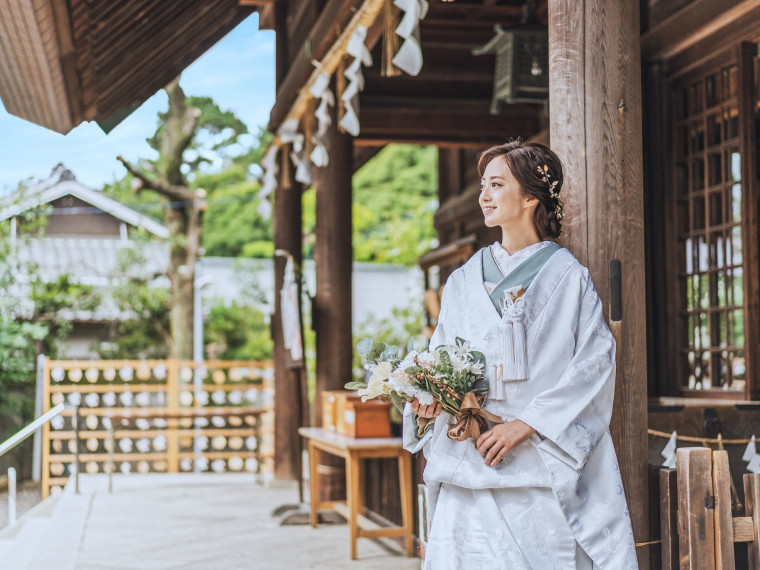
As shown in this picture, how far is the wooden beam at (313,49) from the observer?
594 centimetres

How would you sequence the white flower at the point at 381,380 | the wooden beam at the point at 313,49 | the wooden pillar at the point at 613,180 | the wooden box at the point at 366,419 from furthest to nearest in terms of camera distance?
1. the wooden beam at the point at 313,49
2. the wooden box at the point at 366,419
3. the wooden pillar at the point at 613,180
4. the white flower at the point at 381,380

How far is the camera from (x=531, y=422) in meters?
2.37

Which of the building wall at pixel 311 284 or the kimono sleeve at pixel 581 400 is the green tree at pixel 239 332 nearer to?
the building wall at pixel 311 284

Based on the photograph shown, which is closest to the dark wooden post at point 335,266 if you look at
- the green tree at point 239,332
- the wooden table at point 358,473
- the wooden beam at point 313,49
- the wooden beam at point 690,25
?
the wooden beam at point 313,49

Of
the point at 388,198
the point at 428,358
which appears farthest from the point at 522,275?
the point at 388,198

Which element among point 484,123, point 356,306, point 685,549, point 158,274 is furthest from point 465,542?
point 356,306

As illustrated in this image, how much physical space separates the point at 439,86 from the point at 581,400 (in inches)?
254

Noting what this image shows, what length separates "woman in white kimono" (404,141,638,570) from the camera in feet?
7.79

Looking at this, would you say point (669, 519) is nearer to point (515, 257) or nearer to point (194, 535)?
point (515, 257)

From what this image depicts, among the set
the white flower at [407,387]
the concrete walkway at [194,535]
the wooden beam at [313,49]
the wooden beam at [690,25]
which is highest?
the wooden beam at [313,49]

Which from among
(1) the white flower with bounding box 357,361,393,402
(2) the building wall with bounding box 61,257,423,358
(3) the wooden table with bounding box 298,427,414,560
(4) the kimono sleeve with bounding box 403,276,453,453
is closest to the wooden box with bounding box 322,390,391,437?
(3) the wooden table with bounding box 298,427,414,560

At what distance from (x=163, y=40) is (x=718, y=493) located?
528cm

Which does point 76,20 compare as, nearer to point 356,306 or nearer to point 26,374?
point 26,374

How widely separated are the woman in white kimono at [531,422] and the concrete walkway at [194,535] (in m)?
2.98
